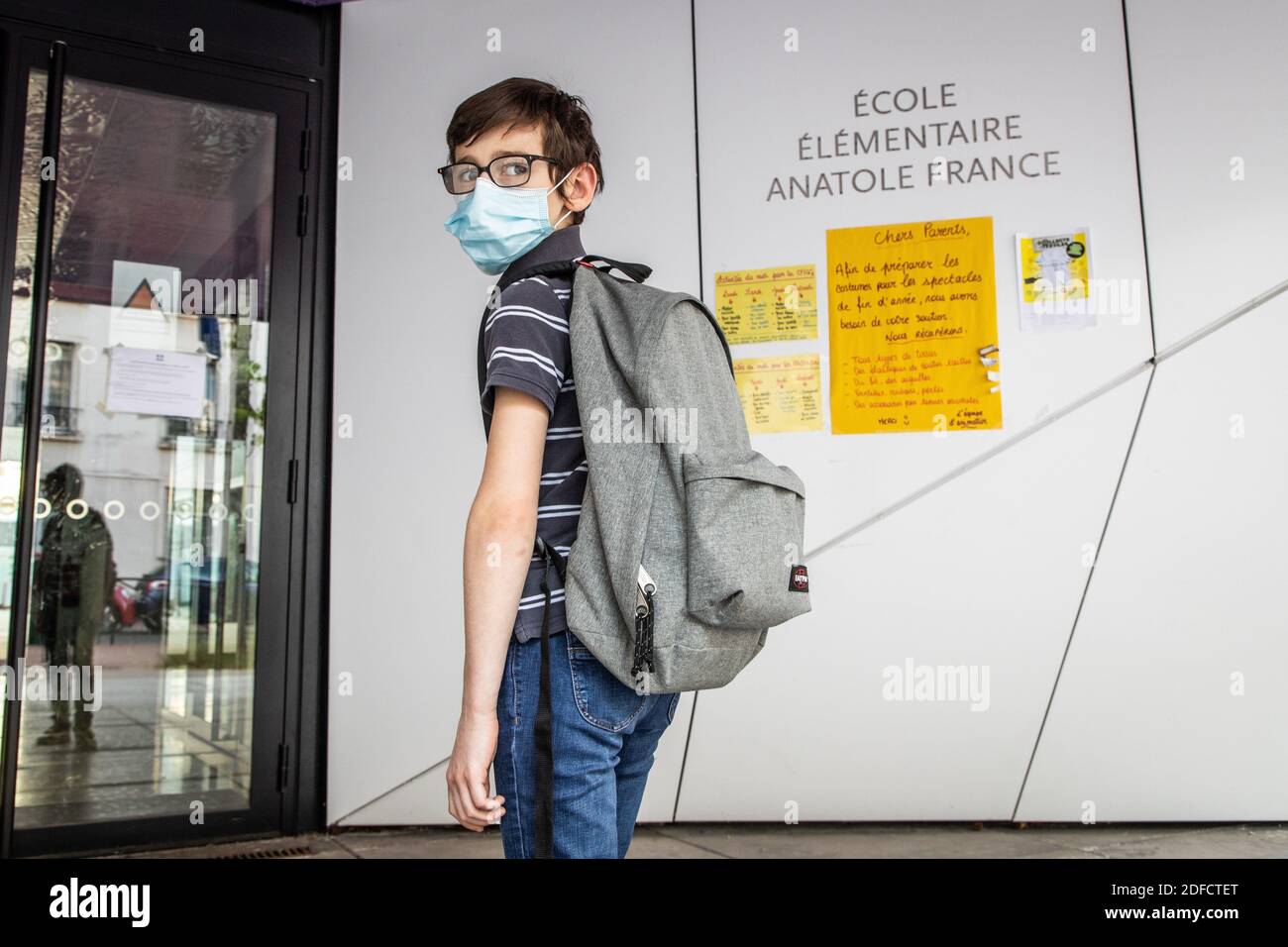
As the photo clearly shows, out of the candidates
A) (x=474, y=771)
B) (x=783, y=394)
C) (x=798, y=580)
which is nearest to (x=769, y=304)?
(x=783, y=394)

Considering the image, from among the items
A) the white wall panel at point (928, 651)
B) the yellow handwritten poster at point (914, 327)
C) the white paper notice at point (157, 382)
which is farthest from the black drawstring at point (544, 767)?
the white paper notice at point (157, 382)

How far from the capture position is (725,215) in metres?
3.33

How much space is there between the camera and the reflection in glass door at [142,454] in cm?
299

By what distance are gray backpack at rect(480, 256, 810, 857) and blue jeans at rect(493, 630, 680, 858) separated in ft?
0.05

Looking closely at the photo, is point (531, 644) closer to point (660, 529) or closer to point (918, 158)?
point (660, 529)

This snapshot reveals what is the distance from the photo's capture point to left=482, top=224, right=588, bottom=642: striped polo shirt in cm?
110

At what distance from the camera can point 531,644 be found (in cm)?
109

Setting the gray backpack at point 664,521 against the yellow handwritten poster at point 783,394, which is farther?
the yellow handwritten poster at point 783,394

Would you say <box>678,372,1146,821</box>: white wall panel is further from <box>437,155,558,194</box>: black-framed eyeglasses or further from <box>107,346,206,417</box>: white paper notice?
<box>437,155,558,194</box>: black-framed eyeglasses

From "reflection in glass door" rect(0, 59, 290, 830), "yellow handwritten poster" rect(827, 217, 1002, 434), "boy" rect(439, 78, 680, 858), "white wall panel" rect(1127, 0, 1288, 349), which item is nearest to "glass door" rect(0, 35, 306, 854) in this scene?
"reflection in glass door" rect(0, 59, 290, 830)

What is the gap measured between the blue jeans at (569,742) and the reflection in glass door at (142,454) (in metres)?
2.46

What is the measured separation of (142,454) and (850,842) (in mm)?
2513

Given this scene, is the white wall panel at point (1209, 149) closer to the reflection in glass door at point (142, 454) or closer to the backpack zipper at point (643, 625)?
the backpack zipper at point (643, 625)
